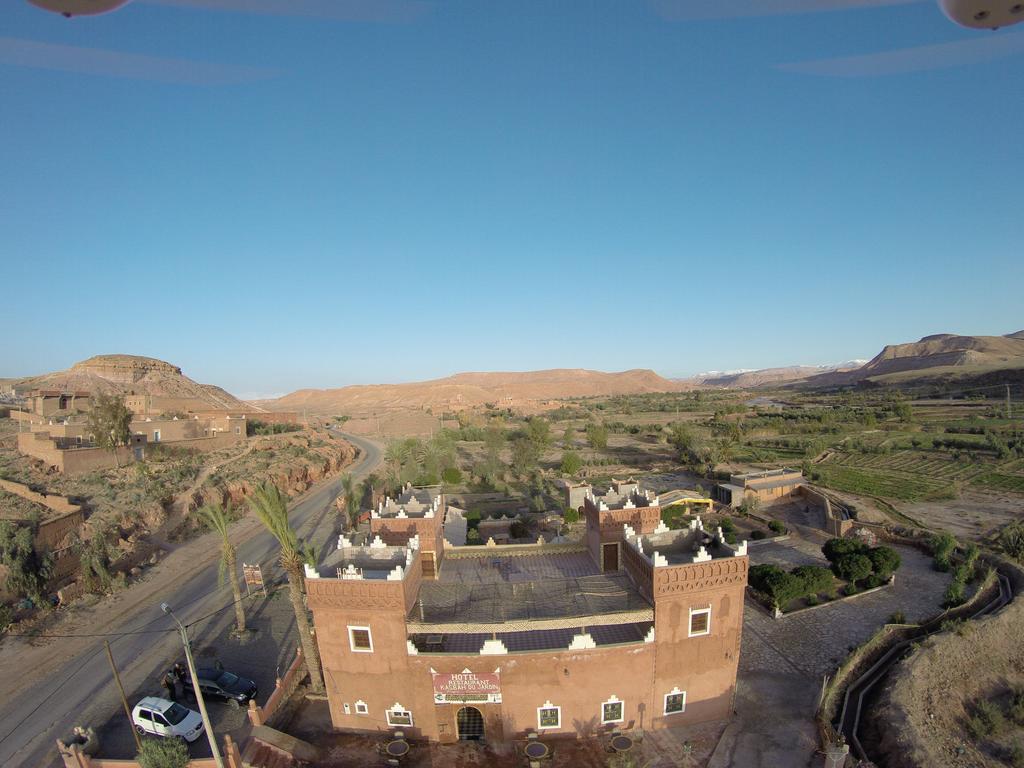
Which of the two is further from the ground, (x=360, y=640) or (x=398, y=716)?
(x=360, y=640)

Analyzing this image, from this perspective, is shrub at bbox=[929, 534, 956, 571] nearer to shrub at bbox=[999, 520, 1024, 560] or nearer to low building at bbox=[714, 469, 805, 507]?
shrub at bbox=[999, 520, 1024, 560]

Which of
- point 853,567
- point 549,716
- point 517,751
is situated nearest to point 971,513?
point 853,567

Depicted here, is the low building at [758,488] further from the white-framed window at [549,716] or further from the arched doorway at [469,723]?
the arched doorway at [469,723]

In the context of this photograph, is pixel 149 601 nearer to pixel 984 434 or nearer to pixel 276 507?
pixel 276 507

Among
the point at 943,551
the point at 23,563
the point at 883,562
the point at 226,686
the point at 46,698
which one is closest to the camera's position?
the point at 226,686

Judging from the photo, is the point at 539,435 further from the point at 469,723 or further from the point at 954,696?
the point at 469,723

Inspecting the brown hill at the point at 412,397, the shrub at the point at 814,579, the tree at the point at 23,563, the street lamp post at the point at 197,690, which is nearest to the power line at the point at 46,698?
the tree at the point at 23,563
